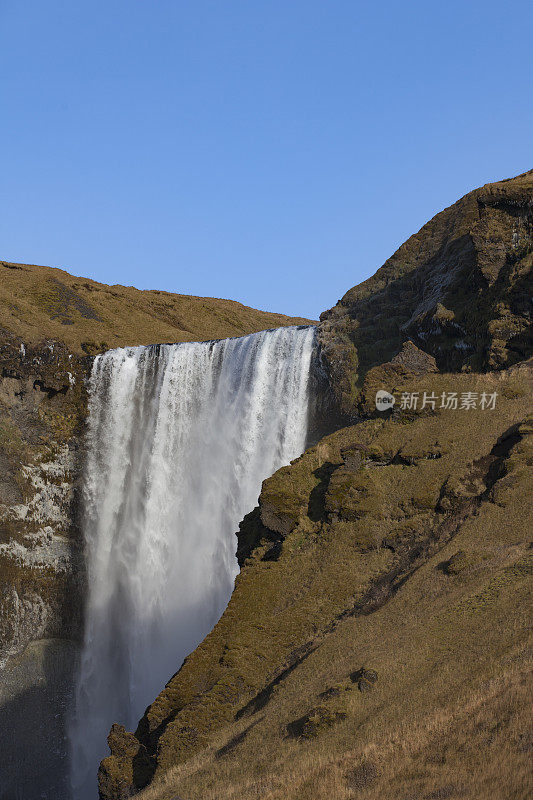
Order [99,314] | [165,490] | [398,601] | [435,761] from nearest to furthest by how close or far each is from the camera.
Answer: [435,761]
[398,601]
[165,490]
[99,314]

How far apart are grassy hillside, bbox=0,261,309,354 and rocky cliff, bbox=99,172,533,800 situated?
24.2 metres

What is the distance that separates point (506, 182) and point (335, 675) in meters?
Result: 29.6

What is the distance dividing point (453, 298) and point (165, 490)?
21690 mm

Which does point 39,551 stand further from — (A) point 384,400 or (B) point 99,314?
(A) point 384,400

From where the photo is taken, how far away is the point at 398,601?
821 inches

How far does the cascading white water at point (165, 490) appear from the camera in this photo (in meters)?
41.1

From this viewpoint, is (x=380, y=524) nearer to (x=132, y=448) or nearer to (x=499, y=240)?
(x=499, y=240)

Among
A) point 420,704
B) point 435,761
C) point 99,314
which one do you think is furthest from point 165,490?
point 435,761

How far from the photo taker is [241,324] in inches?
3164

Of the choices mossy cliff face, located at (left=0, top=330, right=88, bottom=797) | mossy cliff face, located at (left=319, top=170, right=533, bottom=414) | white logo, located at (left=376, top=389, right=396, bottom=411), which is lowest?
mossy cliff face, located at (left=0, top=330, right=88, bottom=797)

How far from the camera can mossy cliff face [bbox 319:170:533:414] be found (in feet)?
110

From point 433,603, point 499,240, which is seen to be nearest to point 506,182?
point 499,240

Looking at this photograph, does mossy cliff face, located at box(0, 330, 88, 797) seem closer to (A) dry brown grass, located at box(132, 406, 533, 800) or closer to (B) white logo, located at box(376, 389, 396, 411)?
(B) white logo, located at box(376, 389, 396, 411)

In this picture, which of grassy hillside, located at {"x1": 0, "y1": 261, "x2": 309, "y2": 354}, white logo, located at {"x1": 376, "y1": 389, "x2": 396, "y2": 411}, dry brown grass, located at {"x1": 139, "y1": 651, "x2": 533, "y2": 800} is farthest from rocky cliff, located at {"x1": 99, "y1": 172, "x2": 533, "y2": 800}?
grassy hillside, located at {"x1": 0, "y1": 261, "x2": 309, "y2": 354}
